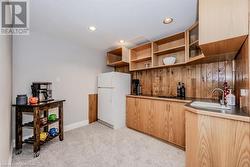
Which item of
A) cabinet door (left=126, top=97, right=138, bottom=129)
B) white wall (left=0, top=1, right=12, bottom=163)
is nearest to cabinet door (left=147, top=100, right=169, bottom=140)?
cabinet door (left=126, top=97, right=138, bottom=129)

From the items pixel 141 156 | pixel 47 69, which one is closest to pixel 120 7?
Result: pixel 47 69

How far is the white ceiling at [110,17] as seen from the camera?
171 cm

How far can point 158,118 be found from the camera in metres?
2.59

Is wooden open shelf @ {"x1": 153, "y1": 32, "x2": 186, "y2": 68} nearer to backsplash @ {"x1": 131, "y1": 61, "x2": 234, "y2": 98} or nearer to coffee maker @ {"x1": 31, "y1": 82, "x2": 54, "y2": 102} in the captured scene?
backsplash @ {"x1": 131, "y1": 61, "x2": 234, "y2": 98}

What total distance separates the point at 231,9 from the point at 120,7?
4.11 feet

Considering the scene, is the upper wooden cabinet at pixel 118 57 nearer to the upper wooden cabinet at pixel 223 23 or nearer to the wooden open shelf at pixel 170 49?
the wooden open shelf at pixel 170 49

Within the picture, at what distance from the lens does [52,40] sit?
2854 millimetres

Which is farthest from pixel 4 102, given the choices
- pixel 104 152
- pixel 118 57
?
pixel 118 57

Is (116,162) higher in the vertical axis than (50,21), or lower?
lower

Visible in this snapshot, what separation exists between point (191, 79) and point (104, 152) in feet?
7.01

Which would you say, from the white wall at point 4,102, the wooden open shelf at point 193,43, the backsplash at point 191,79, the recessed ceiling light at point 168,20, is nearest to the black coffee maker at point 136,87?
the backsplash at point 191,79

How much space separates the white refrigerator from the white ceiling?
40.4 inches

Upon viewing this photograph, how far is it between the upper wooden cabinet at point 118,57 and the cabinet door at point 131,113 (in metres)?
1.05

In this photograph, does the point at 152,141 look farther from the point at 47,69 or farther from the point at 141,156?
the point at 47,69
